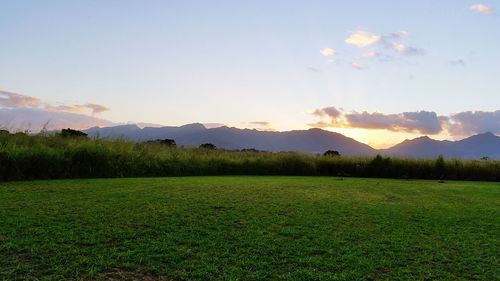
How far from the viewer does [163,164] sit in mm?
13289

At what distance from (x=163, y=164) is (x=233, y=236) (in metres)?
8.31

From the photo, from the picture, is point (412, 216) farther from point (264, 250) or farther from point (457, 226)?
point (264, 250)

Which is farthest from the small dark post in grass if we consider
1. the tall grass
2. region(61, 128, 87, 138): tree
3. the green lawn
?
region(61, 128, 87, 138): tree

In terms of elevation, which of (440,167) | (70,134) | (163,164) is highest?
(70,134)

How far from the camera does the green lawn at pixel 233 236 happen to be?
422cm

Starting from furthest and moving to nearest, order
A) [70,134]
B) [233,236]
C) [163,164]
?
1. [70,134]
2. [163,164]
3. [233,236]

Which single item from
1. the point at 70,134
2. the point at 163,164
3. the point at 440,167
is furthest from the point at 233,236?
the point at 440,167

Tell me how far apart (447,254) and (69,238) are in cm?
405

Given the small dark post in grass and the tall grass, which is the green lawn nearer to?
the tall grass

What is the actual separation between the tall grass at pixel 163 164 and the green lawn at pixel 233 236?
186 centimetres

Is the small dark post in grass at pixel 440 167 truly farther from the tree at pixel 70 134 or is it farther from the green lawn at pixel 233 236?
the tree at pixel 70 134

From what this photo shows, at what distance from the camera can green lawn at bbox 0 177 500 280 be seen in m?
4.22

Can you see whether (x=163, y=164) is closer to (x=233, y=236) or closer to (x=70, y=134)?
(x=70, y=134)

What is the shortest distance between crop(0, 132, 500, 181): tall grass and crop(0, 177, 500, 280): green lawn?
186 centimetres
